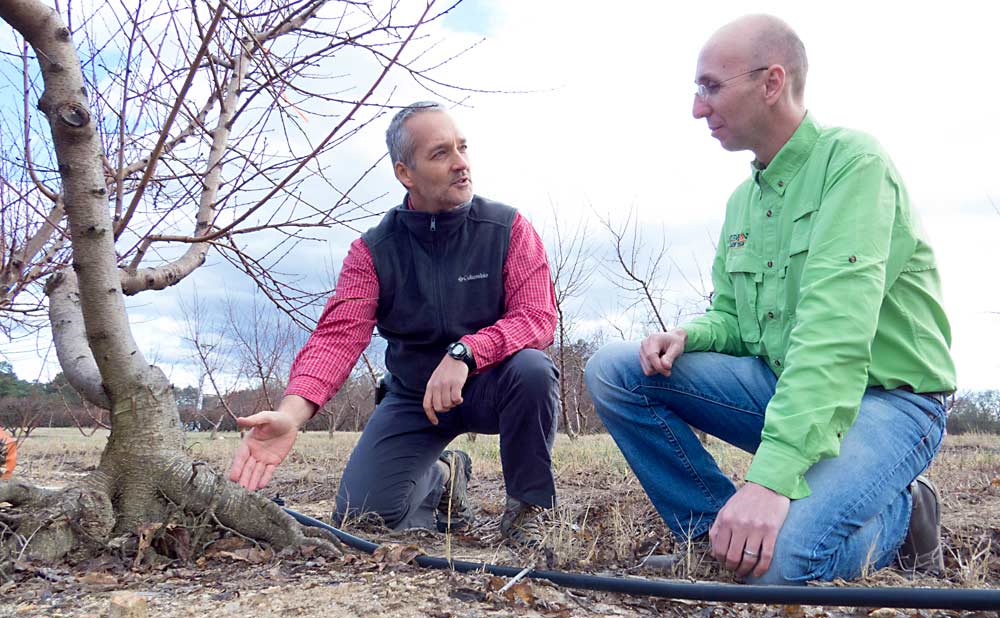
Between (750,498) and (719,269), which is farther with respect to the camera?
(719,269)

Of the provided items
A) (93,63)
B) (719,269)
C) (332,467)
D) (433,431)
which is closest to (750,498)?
(719,269)

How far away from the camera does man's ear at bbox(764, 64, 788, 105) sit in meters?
2.35

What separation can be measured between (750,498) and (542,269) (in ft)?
5.29

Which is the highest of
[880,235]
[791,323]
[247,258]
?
[247,258]

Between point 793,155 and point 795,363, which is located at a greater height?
point 793,155

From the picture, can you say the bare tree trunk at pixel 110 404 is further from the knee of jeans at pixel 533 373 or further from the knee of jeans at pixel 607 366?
the knee of jeans at pixel 607 366

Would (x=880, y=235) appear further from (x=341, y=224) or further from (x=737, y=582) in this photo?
(x=341, y=224)

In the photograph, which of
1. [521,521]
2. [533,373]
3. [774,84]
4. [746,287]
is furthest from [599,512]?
[774,84]

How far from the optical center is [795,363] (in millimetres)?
1968

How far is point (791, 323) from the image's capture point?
7.82 ft

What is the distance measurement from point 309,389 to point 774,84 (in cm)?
190

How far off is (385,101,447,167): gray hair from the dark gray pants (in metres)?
0.98

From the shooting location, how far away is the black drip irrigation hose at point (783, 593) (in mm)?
1681

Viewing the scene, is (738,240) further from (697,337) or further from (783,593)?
(783,593)
